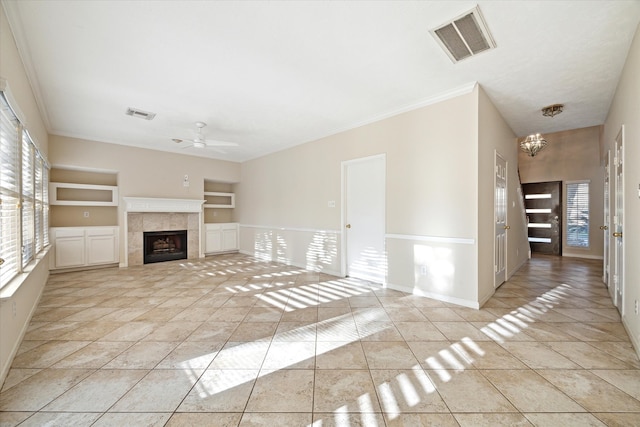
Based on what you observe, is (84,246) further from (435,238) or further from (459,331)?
(459,331)

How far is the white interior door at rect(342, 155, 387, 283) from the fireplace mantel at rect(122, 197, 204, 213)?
4.08 meters

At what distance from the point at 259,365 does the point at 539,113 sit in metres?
5.32

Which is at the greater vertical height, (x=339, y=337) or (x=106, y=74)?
(x=106, y=74)

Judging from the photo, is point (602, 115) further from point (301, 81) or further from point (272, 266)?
point (272, 266)

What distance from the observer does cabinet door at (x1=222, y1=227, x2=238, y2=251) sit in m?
7.35

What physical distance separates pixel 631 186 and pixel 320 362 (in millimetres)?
3331

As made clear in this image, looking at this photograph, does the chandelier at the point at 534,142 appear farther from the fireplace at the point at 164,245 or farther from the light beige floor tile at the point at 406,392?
the fireplace at the point at 164,245

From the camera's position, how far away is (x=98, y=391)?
1750 millimetres

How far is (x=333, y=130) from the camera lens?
16.1ft

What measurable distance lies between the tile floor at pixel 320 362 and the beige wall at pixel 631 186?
320mm

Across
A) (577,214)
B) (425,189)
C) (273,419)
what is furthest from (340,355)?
(577,214)

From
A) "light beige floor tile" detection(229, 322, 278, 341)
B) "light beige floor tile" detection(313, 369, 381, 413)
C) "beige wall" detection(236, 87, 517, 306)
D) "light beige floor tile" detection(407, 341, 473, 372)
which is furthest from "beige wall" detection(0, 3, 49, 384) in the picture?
"beige wall" detection(236, 87, 517, 306)

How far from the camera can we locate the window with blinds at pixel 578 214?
22.6 feet

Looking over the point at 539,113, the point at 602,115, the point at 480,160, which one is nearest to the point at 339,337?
the point at 480,160
